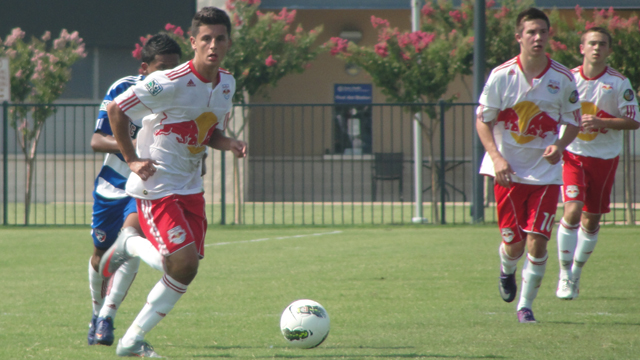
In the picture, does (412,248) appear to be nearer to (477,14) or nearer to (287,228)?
(287,228)

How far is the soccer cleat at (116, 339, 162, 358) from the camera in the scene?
167 inches

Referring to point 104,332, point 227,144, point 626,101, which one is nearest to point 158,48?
point 227,144

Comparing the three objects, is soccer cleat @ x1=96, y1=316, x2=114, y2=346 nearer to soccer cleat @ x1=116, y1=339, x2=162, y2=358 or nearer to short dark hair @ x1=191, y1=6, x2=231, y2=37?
soccer cleat @ x1=116, y1=339, x2=162, y2=358

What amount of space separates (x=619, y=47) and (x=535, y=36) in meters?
8.31

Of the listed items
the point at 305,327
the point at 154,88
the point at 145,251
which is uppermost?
the point at 154,88

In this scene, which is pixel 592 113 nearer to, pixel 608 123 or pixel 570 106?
pixel 608 123

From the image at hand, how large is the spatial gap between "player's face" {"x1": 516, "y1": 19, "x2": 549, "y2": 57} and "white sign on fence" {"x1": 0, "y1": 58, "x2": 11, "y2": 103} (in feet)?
35.1

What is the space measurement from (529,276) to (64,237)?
8327 mm

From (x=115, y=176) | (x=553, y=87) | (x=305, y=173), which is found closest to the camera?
(x=115, y=176)

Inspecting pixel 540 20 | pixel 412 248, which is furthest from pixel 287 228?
pixel 540 20

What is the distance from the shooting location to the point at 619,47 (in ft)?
41.4

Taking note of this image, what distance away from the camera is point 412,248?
32.8 ft

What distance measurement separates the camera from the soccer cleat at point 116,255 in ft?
15.4

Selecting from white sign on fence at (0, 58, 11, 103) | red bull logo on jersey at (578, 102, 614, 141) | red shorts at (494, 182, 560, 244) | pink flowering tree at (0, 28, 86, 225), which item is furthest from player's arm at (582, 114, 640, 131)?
pink flowering tree at (0, 28, 86, 225)
